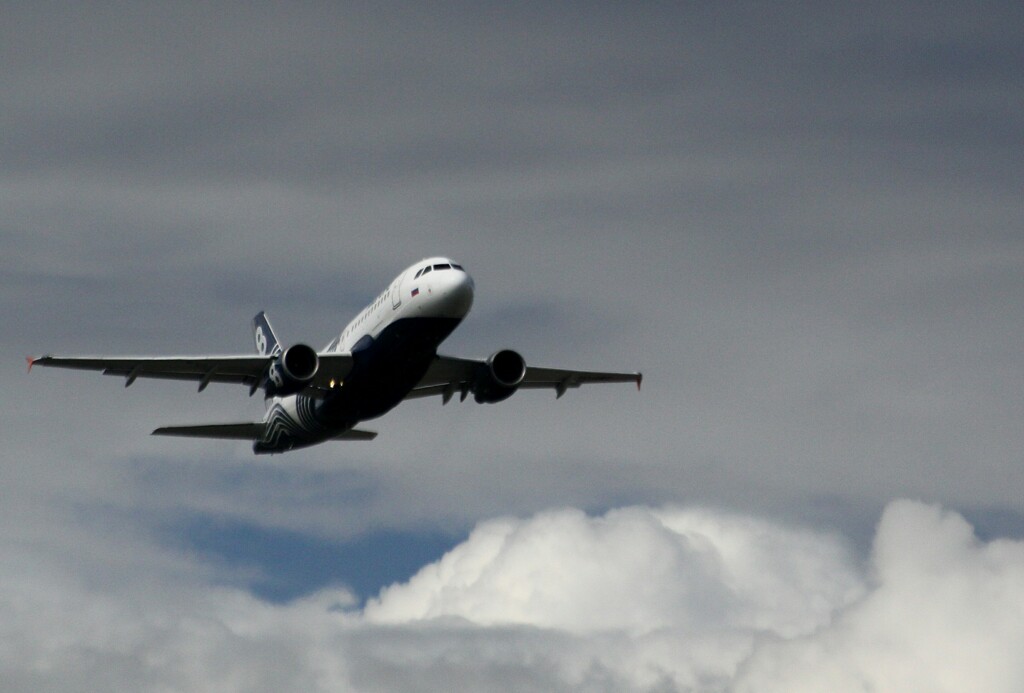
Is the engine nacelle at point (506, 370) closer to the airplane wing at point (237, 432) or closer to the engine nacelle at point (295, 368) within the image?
Result: the engine nacelle at point (295, 368)

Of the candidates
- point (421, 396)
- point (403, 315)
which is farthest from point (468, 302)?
point (421, 396)

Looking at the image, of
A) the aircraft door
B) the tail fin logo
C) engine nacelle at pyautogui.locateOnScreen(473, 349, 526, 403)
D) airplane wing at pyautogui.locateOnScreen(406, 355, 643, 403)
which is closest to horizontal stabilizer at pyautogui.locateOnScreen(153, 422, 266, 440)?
airplane wing at pyautogui.locateOnScreen(406, 355, 643, 403)

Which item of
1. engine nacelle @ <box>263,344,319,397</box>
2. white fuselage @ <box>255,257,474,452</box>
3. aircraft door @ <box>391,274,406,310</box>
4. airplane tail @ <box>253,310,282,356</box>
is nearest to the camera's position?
white fuselage @ <box>255,257,474,452</box>

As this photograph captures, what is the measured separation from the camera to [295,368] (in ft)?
215

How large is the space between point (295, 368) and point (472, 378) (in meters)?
9.68

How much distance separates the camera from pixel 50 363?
65.3 meters

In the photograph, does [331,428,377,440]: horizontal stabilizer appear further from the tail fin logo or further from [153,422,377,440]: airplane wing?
the tail fin logo

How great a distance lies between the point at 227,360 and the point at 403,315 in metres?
8.76

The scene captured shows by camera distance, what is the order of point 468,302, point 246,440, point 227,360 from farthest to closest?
point 246,440 → point 227,360 → point 468,302

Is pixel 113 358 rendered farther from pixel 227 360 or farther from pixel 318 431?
pixel 318 431

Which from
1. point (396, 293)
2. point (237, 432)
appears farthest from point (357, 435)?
point (396, 293)

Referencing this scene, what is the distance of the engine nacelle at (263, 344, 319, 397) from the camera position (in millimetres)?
65438

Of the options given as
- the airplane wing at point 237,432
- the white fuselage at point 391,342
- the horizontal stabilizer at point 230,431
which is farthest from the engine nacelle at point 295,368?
the horizontal stabilizer at point 230,431

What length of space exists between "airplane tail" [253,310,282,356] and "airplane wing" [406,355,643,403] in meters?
14.1
